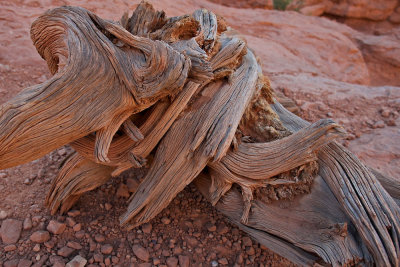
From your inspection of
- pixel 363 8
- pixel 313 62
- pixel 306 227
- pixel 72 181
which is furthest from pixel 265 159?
pixel 363 8

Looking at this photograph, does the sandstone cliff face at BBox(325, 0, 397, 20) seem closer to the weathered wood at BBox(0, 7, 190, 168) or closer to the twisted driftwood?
the twisted driftwood

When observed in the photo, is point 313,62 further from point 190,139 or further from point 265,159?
point 190,139

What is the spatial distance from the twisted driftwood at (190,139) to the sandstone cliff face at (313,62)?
146 cm

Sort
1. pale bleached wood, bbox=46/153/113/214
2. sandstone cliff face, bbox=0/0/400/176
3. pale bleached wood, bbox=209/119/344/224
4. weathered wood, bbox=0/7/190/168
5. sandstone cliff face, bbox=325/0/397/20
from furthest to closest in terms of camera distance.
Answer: sandstone cliff face, bbox=325/0/397/20 < sandstone cliff face, bbox=0/0/400/176 < pale bleached wood, bbox=46/153/113/214 < pale bleached wood, bbox=209/119/344/224 < weathered wood, bbox=0/7/190/168

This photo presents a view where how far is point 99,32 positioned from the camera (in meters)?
1.83

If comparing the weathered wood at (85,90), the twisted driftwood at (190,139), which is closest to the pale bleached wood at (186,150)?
the twisted driftwood at (190,139)

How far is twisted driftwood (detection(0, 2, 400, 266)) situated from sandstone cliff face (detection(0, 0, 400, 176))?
1.46m

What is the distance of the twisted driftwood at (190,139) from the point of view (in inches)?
67.1

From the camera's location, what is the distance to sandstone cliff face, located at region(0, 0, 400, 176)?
11.6 feet

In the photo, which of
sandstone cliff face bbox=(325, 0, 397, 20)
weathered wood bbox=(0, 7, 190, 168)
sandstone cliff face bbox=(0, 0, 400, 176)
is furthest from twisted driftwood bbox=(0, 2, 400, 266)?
sandstone cliff face bbox=(325, 0, 397, 20)

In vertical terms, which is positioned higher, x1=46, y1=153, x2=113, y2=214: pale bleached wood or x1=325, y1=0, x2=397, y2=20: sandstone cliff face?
x1=46, y1=153, x2=113, y2=214: pale bleached wood

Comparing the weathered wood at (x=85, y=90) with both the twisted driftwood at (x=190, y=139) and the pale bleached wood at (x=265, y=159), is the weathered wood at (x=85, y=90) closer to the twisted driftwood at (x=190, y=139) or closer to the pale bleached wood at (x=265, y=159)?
the twisted driftwood at (x=190, y=139)

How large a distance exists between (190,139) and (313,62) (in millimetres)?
5647

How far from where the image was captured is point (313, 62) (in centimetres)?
684
